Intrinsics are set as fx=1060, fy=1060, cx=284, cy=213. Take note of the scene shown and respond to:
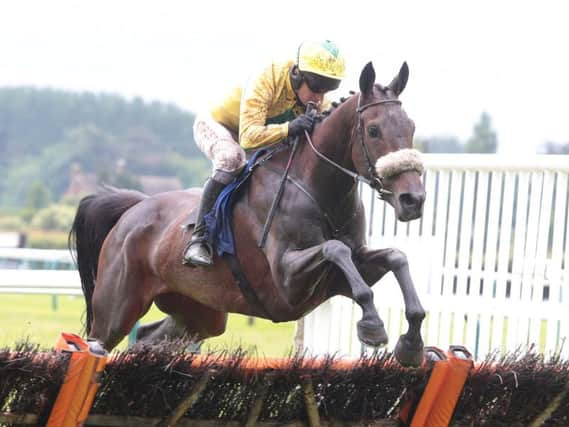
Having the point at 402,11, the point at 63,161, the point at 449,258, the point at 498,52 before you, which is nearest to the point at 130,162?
the point at 63,161

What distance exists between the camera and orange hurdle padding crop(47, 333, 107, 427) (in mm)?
4152

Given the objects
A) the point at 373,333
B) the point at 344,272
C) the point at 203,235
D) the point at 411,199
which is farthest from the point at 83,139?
the point at 373,333

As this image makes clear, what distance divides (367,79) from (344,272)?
92cm

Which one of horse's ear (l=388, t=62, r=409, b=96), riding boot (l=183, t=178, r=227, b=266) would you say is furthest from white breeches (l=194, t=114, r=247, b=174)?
horse's ear (l=388, t=62, r=409, b=96)

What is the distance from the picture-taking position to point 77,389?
4.14 m

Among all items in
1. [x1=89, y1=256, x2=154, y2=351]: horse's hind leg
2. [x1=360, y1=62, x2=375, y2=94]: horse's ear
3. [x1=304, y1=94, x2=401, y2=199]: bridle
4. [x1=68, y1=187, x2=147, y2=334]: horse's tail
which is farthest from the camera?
[x1=68, y1=187, x2=147, y2=334]: horse's tail

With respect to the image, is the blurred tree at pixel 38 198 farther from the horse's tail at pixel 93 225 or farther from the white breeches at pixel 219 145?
the white breeches at pixel 219 145

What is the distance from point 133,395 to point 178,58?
286 ft

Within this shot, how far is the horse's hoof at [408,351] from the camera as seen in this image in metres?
4.47

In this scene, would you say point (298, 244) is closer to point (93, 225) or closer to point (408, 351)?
point (408, 351)

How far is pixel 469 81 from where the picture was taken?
33500 millimetres

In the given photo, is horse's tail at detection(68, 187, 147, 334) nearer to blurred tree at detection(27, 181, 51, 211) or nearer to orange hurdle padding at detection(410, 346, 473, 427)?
orange hurdle padding at detection(410, 346, 473, 427)

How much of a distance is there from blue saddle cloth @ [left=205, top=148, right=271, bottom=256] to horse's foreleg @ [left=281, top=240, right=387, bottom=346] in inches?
19.5

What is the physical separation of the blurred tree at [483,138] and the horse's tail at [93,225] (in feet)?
141
